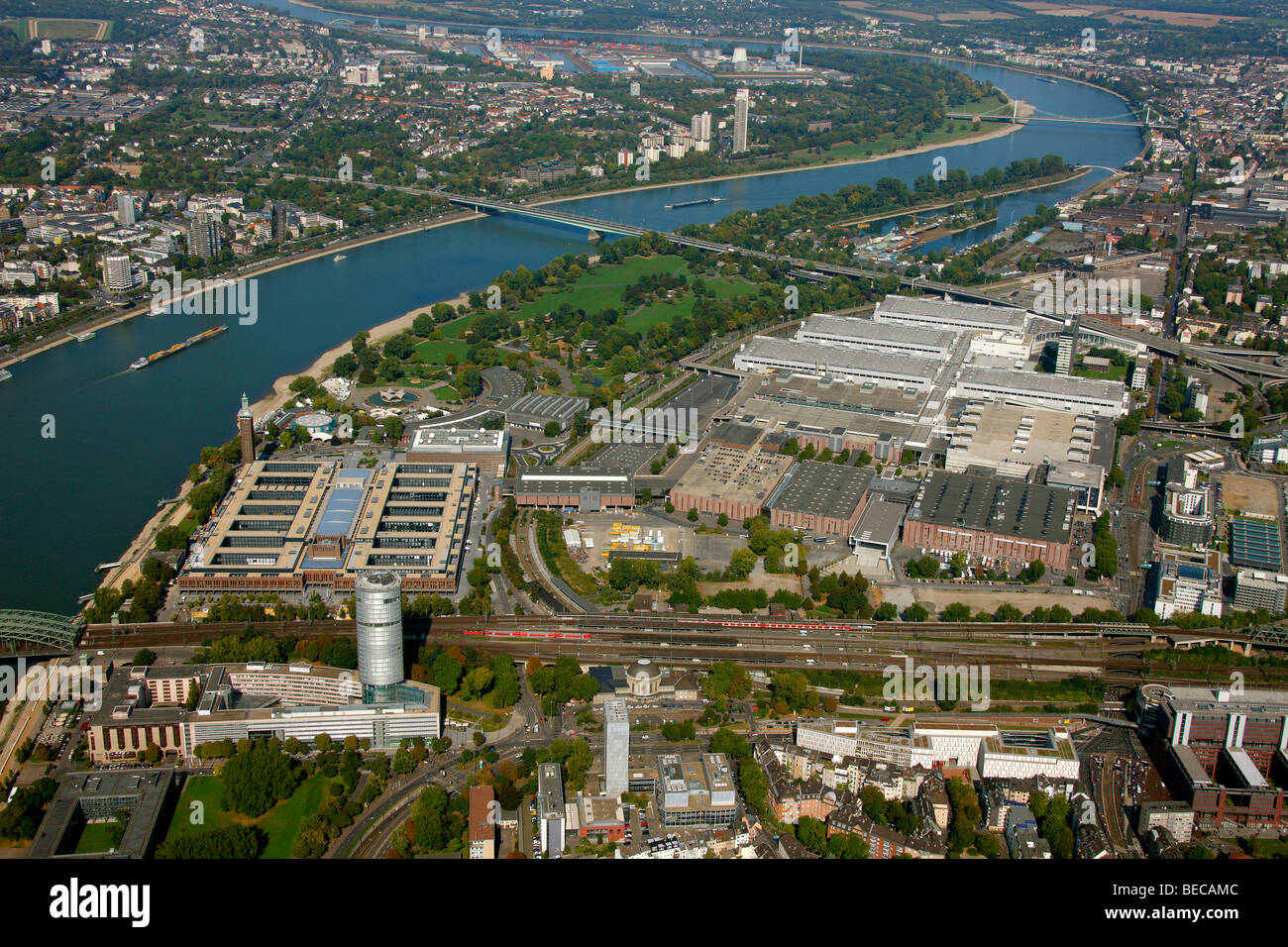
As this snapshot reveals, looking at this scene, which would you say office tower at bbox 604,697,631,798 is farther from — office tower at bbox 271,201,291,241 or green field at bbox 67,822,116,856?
office tower at bbox 271,201,291,241

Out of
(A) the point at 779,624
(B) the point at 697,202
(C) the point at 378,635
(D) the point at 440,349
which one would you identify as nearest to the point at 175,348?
(D) the point at 440,349

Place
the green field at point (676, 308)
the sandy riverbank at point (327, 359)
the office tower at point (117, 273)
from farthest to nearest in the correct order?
the office tower at point (117, 273), the green field at point (676, 308), the sandy riverbank at point (327, 359)

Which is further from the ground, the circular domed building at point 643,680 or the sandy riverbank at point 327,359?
the sandy riverbank at point 327,359

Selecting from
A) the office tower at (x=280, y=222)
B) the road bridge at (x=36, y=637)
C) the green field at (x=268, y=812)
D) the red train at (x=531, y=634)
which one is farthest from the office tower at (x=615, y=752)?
the office tower at (x=280, y=222)

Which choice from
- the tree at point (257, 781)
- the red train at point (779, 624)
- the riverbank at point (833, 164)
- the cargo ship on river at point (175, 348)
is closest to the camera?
the tree at point (257, 781)

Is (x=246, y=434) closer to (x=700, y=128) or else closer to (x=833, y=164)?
(x=700, y=128)

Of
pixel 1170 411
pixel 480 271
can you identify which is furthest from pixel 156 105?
pixel 1170 411

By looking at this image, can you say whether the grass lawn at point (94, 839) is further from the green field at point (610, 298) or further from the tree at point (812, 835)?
the green field at point (610, 298)
